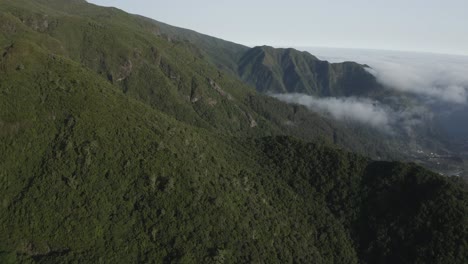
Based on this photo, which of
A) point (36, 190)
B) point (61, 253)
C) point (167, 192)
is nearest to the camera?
point (61, 253)

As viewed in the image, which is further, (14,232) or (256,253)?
(256,253)

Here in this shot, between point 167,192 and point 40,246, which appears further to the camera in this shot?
point 167,192

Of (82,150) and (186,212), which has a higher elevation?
(82,150)

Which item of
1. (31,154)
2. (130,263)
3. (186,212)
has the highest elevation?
(31,154)

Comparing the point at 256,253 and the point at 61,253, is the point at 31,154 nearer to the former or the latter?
the point at 61,253

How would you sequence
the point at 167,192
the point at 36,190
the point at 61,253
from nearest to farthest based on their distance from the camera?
the point at 61,253, the point at 36,190, the point at 167,192

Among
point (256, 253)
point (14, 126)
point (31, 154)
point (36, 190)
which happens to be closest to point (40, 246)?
point (36, 190)

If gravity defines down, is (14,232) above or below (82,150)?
below

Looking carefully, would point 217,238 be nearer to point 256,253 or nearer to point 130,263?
point 256,253

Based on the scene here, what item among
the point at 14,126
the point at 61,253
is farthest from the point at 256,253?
the point at 14,126
